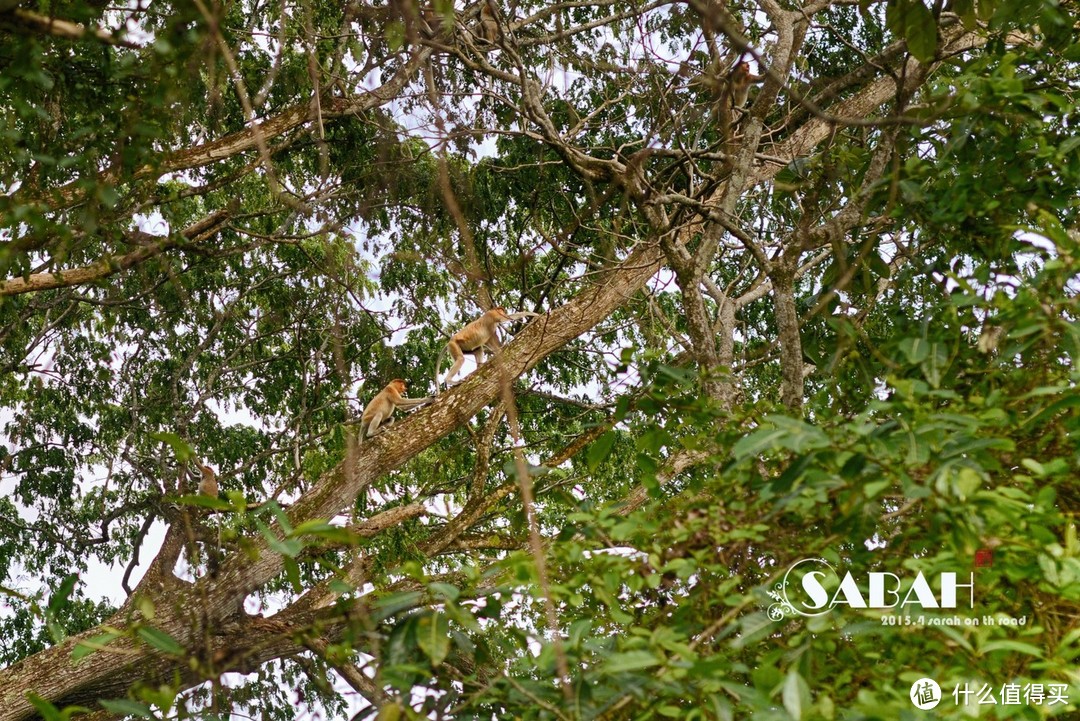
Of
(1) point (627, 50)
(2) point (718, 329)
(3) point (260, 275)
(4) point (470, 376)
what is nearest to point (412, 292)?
(3) point (260, 275)

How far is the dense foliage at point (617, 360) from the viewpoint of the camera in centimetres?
186

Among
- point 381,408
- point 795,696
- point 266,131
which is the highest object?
point 266,131

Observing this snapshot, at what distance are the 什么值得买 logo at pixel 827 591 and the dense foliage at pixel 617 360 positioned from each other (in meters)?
0.03

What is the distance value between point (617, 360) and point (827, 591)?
7.41 feet

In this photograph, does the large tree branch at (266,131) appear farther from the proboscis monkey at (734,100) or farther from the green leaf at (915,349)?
the green leaf at (915,349)

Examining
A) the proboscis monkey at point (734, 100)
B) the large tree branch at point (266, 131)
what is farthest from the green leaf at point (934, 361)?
the large tree branch at point (266, 131)

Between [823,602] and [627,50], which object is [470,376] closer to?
[627,50]

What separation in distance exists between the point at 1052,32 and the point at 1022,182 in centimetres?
69

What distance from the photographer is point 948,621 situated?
1901 millimetres

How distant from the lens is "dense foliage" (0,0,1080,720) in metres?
1.86

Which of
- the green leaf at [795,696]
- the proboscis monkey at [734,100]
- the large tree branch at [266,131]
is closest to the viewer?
the green leaf at [795,696]

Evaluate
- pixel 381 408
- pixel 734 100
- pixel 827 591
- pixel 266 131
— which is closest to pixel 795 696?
pixel 827 591

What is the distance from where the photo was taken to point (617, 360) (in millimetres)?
4312

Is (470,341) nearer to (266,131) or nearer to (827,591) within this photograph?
(266,131)
